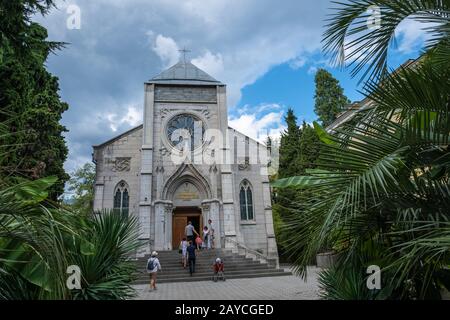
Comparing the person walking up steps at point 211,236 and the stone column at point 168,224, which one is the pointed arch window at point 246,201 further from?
the stone column at point 168,224

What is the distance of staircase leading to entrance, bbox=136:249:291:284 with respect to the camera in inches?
579

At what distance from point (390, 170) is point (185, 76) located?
978 inches

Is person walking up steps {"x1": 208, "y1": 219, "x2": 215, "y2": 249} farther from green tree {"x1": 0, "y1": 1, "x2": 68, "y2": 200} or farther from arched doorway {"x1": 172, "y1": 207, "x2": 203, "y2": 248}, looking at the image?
green tree {"x1": 0, "y1": 1, "x2": 68, "y2": 200}

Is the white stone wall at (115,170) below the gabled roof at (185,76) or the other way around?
below

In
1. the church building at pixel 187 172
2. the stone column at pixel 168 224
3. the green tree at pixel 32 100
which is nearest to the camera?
the green tree at pixel 32 100

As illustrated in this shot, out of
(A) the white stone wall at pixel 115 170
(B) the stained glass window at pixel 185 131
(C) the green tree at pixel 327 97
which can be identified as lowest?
(A) the white stone wall at pixel 115 170

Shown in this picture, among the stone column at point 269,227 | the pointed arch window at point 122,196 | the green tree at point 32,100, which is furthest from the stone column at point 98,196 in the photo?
the stone column at point 269,227

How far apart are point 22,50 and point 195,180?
48.4 feet

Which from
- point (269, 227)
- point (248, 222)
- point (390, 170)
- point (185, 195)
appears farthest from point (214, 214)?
point (390, 170)

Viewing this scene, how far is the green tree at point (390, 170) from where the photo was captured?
8.70 feet

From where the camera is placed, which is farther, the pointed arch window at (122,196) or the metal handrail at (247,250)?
the pointed arch window at (122,196)

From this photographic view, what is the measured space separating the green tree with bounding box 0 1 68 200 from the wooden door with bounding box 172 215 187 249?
7.97m

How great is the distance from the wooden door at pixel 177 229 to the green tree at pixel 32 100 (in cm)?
797

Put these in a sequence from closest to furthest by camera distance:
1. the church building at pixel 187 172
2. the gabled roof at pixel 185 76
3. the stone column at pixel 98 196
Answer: the church building at pixel 187 172 → the stone column at pixel 98 196 → the gabled roof at pixel 185 76
